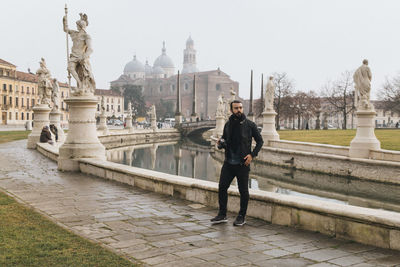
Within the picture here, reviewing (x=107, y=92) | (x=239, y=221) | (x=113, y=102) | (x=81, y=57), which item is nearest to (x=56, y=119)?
(x=81, y=57)

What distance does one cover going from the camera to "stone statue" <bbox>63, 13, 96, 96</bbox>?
10688mm

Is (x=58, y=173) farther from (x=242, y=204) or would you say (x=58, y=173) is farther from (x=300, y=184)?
(x=300, y=184)

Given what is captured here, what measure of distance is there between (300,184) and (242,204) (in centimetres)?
1042

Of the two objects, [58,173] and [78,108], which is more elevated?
[78,108]

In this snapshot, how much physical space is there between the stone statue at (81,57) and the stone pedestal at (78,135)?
0.98 ft

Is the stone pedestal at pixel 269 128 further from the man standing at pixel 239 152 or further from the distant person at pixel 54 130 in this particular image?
the man standing at pixel 239 152

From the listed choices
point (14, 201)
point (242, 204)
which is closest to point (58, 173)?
point (14, 201)

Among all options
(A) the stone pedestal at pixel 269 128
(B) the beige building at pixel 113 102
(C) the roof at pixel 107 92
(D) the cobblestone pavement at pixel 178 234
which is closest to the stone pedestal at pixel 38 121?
(A) the stone pedestal at pixel 269 128

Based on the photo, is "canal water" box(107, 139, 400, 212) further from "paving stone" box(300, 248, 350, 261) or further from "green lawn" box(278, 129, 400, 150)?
"paving stone" box(300, 248, 350, 261)

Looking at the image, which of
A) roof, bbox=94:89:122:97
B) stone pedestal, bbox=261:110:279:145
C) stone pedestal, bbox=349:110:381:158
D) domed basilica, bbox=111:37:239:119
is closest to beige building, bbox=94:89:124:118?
roof, bbox=94:89:122:97

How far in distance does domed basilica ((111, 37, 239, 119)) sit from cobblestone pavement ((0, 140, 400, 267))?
7943 cm

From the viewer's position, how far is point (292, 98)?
59.2 metres

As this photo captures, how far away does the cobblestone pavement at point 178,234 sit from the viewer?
13.1 ft

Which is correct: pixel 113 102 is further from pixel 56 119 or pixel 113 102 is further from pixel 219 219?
pixel 219 219
